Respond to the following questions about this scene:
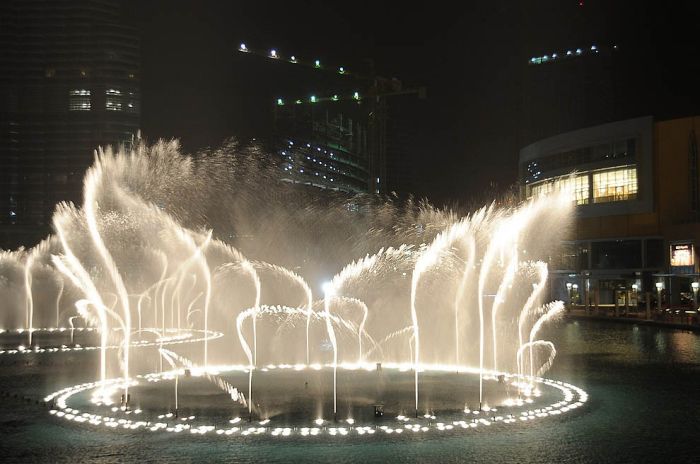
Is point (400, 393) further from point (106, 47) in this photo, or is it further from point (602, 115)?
point (106, 47)

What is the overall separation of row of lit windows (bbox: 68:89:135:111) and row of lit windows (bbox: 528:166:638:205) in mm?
65657

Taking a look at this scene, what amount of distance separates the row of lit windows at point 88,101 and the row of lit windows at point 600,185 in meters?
65.7

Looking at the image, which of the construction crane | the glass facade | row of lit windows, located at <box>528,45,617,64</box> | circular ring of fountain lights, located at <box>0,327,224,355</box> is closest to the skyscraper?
the construction crane

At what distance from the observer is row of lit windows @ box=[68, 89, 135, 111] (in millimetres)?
111438

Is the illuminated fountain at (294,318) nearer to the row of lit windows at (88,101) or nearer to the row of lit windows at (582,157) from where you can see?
the row of lit windows at (582,157)

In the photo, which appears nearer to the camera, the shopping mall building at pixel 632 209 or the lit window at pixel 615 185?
the shopping mall building at pixel 632 209

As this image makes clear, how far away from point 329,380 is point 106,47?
345ft

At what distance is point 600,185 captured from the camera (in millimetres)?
65438

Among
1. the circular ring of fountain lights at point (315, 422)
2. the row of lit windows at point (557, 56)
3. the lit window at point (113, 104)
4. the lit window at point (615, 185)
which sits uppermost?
the row of lit windows at point (557, 56)

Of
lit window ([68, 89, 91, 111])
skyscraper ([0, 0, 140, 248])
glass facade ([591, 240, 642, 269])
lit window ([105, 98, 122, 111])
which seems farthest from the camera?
lit window ([68, 89, 91, 111])

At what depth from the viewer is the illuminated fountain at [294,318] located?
51.3ft

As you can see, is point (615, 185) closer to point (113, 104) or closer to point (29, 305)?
point (29, 305)

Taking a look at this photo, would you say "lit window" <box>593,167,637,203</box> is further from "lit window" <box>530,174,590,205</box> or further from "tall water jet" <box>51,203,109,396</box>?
"tall water jet" <box>51,203,109,396</box>

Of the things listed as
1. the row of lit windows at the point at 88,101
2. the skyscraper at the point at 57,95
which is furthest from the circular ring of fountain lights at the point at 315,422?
the row of lit windows at the point at 88,101
